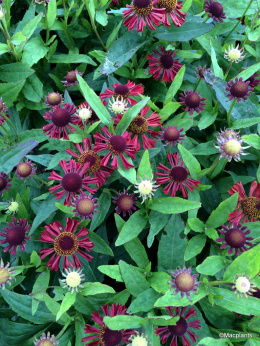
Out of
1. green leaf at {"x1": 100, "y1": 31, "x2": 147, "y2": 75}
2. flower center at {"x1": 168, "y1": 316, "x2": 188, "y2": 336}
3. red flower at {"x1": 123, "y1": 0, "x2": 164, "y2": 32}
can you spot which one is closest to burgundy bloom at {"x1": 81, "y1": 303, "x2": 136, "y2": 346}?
flower center at {"x1": 168, "y1": 316, "x2": 188, "y2": 336}

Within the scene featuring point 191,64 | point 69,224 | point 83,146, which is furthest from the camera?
point 191,64

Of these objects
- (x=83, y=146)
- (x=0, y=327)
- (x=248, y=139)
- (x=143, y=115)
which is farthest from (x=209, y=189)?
(x=0, y=327)

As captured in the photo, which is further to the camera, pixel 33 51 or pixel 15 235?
pixel 33 51

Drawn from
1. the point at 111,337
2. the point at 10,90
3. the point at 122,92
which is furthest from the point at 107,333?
the point at 10,90

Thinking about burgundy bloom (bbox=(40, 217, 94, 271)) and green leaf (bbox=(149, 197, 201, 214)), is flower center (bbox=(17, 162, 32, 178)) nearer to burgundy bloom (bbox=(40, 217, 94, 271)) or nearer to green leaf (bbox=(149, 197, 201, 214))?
Answer: burgundy bloom (bbox=(40, 217, 94, 271))

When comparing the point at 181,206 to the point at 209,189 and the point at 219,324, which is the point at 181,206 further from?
the point at 219,324

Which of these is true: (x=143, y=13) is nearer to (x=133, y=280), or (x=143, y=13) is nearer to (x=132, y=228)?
(x=132, y=228)
